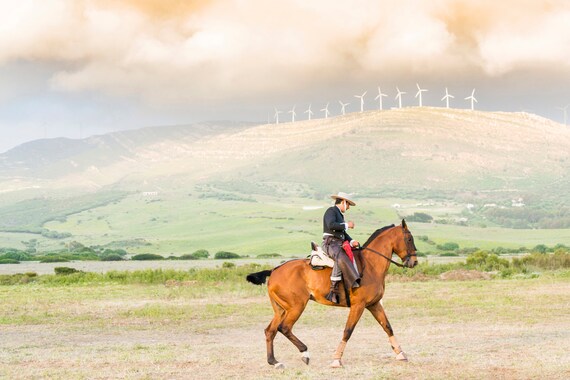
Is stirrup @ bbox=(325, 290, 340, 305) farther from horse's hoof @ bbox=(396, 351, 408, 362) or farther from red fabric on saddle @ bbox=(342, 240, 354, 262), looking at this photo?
horse's hoof @ bbox=(396, 351, 408, 362)

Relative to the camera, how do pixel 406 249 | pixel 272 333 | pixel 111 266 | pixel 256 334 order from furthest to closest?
pixel 111 266 < pixel 256 334 < pixel 406 249 < pixel 272 333

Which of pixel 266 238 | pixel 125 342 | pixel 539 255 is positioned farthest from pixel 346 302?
pixel 266 238

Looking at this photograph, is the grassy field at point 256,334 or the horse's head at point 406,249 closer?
the grassy field at point 256,334

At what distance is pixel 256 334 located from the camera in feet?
88.9

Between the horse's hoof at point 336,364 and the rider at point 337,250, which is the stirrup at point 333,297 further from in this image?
the horse's hoof at point 336,364

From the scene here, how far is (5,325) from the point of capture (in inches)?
1204

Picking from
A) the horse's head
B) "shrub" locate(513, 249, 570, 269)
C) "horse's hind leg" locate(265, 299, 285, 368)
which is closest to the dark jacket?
the horse's head

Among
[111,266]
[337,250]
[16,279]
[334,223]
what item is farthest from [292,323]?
[111,266]

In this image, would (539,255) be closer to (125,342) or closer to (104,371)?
(125,342)

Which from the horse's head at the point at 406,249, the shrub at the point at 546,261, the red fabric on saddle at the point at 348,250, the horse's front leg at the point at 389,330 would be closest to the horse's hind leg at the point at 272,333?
the red fabric on saddle at the point at 348,250

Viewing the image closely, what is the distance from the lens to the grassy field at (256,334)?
60.1 feet

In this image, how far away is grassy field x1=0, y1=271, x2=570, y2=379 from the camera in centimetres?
1831

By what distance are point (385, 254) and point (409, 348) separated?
3409 mm

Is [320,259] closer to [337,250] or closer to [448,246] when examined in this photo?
[337,250]
